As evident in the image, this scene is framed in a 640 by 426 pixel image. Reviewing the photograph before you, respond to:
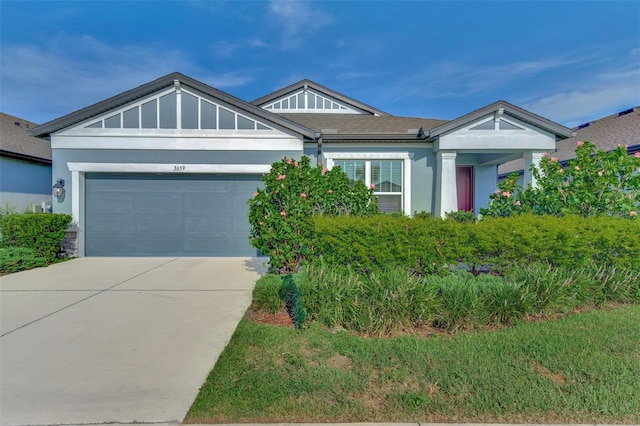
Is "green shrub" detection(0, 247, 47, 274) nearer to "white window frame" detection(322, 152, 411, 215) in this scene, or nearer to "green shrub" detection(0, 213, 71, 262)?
"green shrub" detection(0, 213, 71, 262)

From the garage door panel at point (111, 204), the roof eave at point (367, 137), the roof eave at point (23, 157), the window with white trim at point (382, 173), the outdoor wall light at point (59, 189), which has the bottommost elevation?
the garage door panel at point (111, 204)

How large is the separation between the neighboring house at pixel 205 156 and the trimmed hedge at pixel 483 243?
14.8 ft

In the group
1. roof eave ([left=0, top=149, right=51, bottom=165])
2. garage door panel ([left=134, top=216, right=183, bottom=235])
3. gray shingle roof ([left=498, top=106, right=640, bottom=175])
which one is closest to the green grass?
garage door panel ([left=134, top=216, right=183, bottom=235])

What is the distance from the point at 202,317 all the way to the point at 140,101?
747 centimetres

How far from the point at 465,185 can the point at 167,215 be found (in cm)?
996

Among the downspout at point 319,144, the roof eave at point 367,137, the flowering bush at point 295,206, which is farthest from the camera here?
the roof eave at point 367,137

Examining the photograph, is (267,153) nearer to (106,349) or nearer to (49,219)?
(49,219)

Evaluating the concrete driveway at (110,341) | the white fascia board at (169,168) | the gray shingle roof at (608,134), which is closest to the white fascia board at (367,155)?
the white fascia board at (169,168)

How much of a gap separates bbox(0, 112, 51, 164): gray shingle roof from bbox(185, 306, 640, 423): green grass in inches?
442

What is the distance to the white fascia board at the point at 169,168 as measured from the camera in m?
9.55

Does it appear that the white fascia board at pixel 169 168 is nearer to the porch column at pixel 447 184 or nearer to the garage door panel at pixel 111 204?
the garage door panel at pixel 111 204

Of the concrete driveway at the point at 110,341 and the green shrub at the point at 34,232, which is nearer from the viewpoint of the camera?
the concrete driveway at the point at 110,341

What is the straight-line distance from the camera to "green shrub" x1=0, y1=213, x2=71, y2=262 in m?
8.33

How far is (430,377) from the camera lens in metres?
3.03
